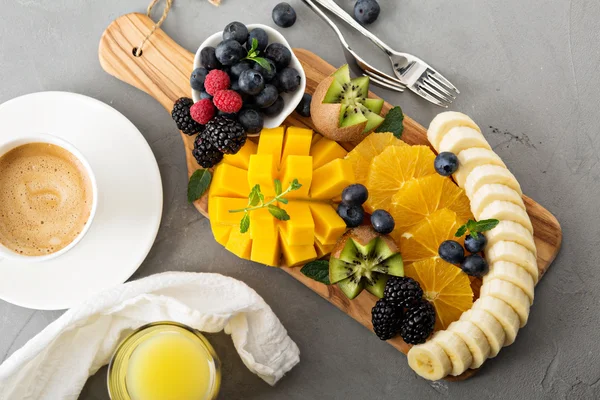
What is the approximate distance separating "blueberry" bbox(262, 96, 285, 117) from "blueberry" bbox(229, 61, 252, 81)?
0.49 feet

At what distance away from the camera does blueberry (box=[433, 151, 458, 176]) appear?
181cm

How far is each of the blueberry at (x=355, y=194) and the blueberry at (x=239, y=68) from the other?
52cm

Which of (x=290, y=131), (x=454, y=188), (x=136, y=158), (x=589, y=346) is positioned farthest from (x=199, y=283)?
(x=589, y=346)

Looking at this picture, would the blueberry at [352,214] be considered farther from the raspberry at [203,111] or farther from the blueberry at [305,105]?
the raspberry at [203,111]

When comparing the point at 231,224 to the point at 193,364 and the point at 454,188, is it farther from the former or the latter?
the point at 454,188

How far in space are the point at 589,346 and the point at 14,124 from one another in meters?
2.24

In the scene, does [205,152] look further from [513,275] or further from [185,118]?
[513,275]

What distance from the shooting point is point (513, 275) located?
1770 millimetres

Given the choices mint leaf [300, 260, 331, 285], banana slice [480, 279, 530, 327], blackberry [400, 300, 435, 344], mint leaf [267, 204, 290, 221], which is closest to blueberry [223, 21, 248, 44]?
mint leaf [267, 204, 290, 221]

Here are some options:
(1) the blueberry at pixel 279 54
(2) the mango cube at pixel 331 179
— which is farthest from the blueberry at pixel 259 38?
(2) the mango cube at pixel 331 179

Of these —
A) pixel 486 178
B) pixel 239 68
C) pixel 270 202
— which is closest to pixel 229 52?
pixel 239 68

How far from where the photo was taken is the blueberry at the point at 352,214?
6.00 feet

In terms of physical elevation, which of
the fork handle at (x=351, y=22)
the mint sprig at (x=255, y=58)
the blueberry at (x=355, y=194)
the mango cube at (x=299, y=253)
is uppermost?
the fork handle at (x=351, y=22)

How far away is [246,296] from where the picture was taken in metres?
1.91
